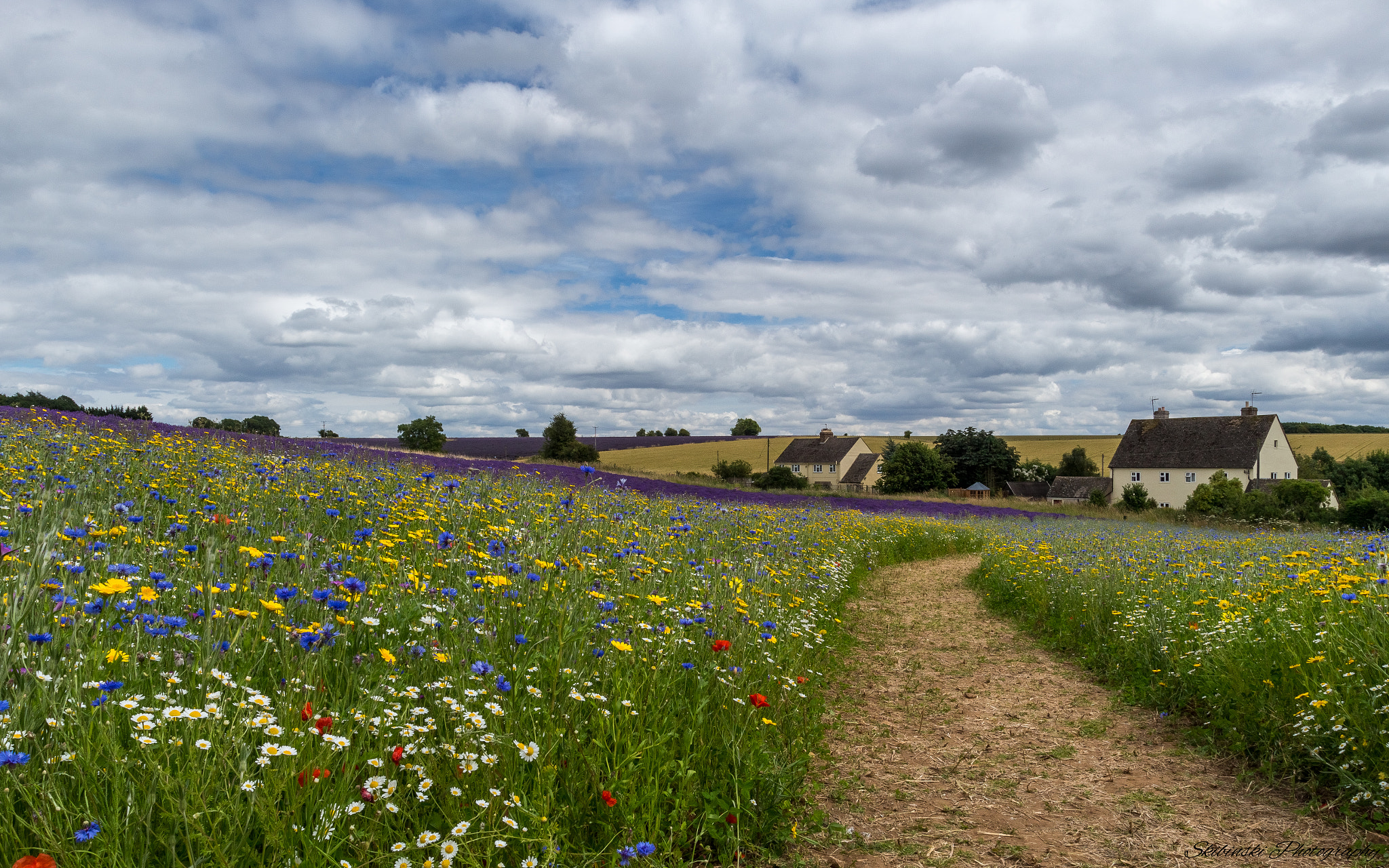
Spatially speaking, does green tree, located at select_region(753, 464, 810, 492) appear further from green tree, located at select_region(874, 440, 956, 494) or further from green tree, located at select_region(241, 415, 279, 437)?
green tree, located at select_region(241, 415, 279, 437)

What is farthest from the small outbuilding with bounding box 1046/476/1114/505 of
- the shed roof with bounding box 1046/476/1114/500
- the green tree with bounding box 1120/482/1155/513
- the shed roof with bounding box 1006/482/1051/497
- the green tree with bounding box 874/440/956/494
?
Result: the green tree with bounding box 1120/482/1155/513

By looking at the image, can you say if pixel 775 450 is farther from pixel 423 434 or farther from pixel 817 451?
pixel 423 434

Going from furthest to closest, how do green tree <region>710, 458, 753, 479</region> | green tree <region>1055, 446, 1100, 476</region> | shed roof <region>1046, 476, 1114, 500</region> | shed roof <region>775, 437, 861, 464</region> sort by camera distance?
1. green tree <region>1055, 446, 1100, 476</region>
2. shed roof <region>775, 437, 861, 464</region>
3. green tree <region>710, 458, 753, 479</region>
4. shed roof <region>1046, 476, 1114, 500</region>

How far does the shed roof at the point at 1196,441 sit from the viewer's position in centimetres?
5412

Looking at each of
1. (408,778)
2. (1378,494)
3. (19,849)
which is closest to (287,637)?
(408,778)

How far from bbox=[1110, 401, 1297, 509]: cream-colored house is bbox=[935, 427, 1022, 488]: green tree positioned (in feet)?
44.5

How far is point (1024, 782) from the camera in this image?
464cm

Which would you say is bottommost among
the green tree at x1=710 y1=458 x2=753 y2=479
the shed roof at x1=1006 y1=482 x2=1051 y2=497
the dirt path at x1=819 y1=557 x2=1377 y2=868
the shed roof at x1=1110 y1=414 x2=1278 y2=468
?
the shed roof at x1=1006 y1=482 x2=1051 y2=497

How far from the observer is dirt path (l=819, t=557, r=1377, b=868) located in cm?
376

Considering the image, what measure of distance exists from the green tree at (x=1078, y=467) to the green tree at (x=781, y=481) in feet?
140

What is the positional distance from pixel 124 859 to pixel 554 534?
3.52m

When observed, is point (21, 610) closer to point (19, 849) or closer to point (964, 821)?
point (19, 849)

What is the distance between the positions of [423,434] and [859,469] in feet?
139

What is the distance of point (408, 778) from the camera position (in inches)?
109
